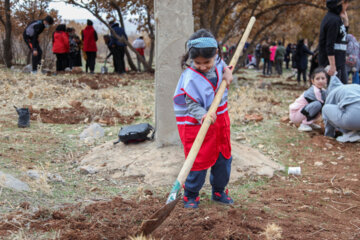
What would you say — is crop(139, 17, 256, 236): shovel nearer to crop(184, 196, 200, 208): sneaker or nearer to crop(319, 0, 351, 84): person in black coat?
crop(184, 196, 200, 208): sneaker

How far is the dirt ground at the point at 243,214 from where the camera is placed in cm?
237

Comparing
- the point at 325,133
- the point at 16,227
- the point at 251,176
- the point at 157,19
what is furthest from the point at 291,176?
the point at 16,227

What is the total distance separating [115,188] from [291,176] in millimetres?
1925

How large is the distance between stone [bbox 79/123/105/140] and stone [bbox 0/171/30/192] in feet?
5.96

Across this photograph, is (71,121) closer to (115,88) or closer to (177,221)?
(115,88)

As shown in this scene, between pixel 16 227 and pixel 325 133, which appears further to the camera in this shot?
pixel 325 133

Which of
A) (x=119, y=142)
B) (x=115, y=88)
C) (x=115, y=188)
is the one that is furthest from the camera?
(x=115, y=88)

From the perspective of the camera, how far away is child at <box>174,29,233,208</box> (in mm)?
2715

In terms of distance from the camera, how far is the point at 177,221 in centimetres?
254

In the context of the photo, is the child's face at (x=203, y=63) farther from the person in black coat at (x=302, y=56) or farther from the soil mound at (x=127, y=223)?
the person in black coat at (x=302, y=56)

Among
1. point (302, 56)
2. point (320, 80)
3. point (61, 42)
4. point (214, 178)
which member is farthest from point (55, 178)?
point (302, 56)

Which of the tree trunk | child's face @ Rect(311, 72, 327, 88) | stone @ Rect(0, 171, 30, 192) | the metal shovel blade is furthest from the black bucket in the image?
the tree trunk

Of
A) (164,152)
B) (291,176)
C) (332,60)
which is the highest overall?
(332,60)

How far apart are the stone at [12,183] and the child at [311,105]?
13.8 feet
